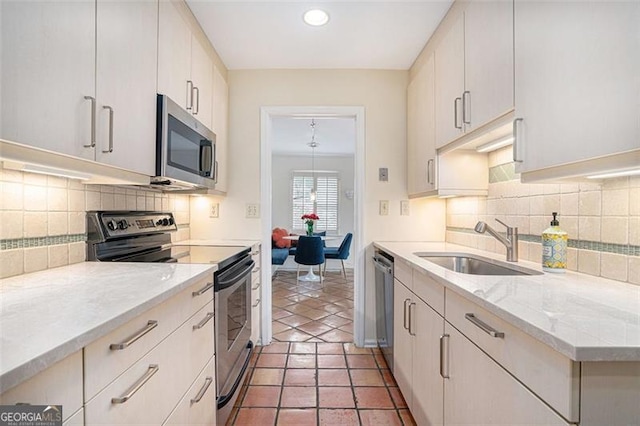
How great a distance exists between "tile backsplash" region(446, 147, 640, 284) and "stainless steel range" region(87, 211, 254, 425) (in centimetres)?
154

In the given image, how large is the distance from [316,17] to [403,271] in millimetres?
1611

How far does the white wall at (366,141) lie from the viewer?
2.62 meters

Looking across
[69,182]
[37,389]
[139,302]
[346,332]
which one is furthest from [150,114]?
[346,332]

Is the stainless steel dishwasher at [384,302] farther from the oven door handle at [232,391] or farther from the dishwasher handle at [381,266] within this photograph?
the oven door handle at [232,391]

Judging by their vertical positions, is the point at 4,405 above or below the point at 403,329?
above

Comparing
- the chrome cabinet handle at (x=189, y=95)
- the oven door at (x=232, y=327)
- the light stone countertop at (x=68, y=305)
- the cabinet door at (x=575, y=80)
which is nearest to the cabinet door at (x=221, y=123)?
the chrome cabinet handle at (x=189, y=95)

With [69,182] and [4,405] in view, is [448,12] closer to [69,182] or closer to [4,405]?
[69,182]

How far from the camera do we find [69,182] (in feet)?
4.52

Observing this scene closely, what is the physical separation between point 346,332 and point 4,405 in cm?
261

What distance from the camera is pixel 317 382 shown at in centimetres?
203

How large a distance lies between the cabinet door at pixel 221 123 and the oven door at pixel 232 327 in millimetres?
738

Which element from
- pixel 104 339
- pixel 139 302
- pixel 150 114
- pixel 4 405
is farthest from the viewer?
pixel 150 114

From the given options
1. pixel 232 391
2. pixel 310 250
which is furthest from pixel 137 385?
pixel 310 250

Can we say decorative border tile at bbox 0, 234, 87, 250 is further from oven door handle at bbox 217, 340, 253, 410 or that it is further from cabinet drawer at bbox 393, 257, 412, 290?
cabinet drawer at bbox 393, 257, 412, 290
